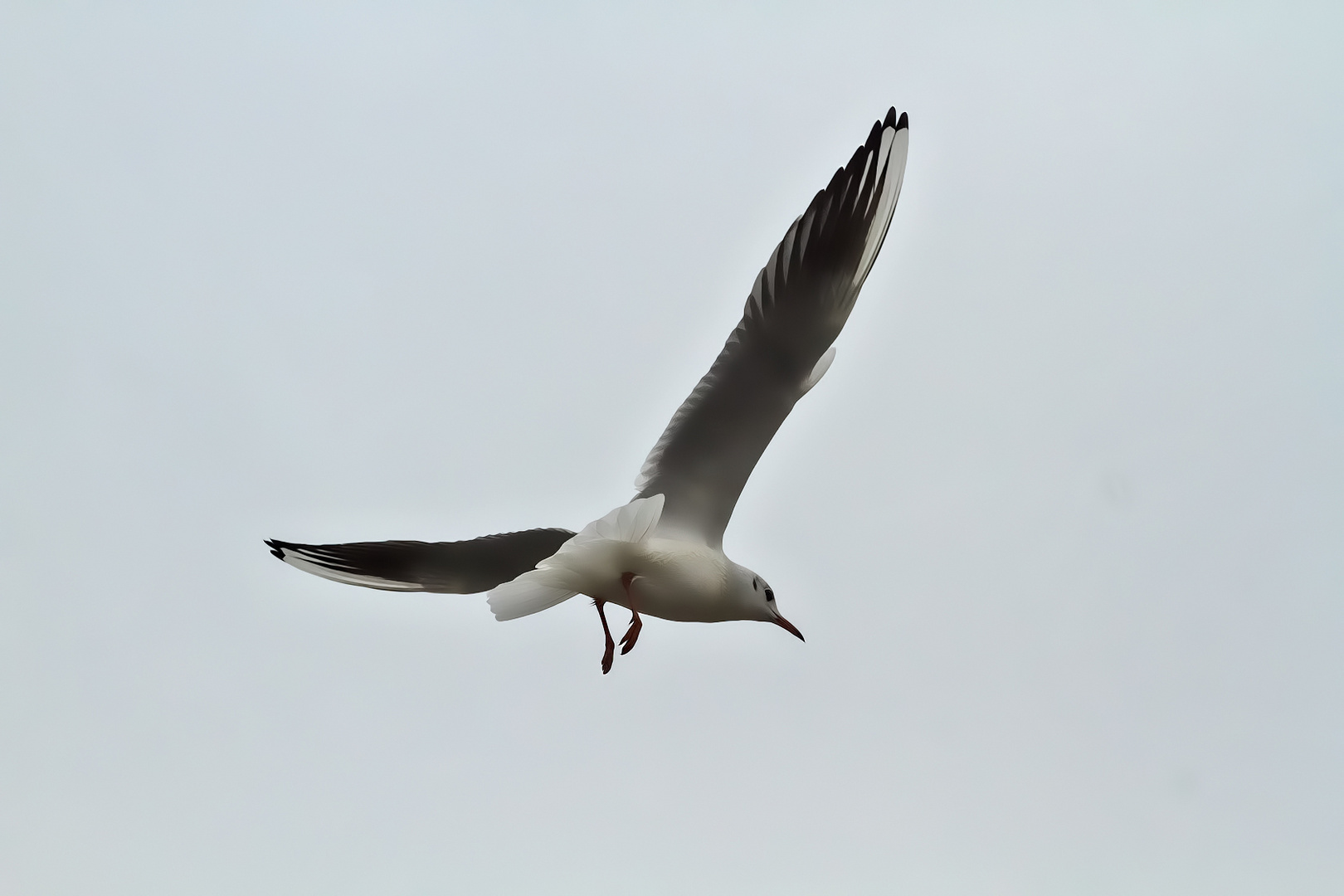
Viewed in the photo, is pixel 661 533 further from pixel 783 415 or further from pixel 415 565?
pixel 415 565

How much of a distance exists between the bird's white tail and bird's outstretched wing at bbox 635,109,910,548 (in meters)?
0.62

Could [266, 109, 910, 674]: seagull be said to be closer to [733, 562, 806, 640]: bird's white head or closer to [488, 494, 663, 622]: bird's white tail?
[733, 562, 806, 640]: bird's white head

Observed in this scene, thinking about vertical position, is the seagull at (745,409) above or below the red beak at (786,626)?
above

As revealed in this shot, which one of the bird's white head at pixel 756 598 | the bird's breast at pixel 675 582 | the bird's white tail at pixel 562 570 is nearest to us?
the bird's white tail at pixel 562 570

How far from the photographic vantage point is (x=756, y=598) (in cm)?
505

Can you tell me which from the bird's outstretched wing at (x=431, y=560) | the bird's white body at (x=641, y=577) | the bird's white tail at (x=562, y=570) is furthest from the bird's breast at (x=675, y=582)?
the bird's outstretched wing at (x=431, y=560)

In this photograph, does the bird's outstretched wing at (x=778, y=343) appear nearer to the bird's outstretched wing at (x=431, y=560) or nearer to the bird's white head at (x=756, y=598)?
the bird's white head at (x=756, y=598)

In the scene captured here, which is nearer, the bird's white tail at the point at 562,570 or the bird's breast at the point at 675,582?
the bird's white tail at the point at 562,570

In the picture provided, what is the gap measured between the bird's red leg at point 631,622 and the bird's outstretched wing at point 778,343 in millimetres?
425

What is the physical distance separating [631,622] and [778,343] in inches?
49.1

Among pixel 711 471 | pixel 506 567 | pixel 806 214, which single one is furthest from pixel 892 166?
pixel 506 567

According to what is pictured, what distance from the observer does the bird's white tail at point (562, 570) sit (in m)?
4.30

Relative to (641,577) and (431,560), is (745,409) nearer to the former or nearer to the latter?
(641,577)

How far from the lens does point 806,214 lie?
5.11 m
